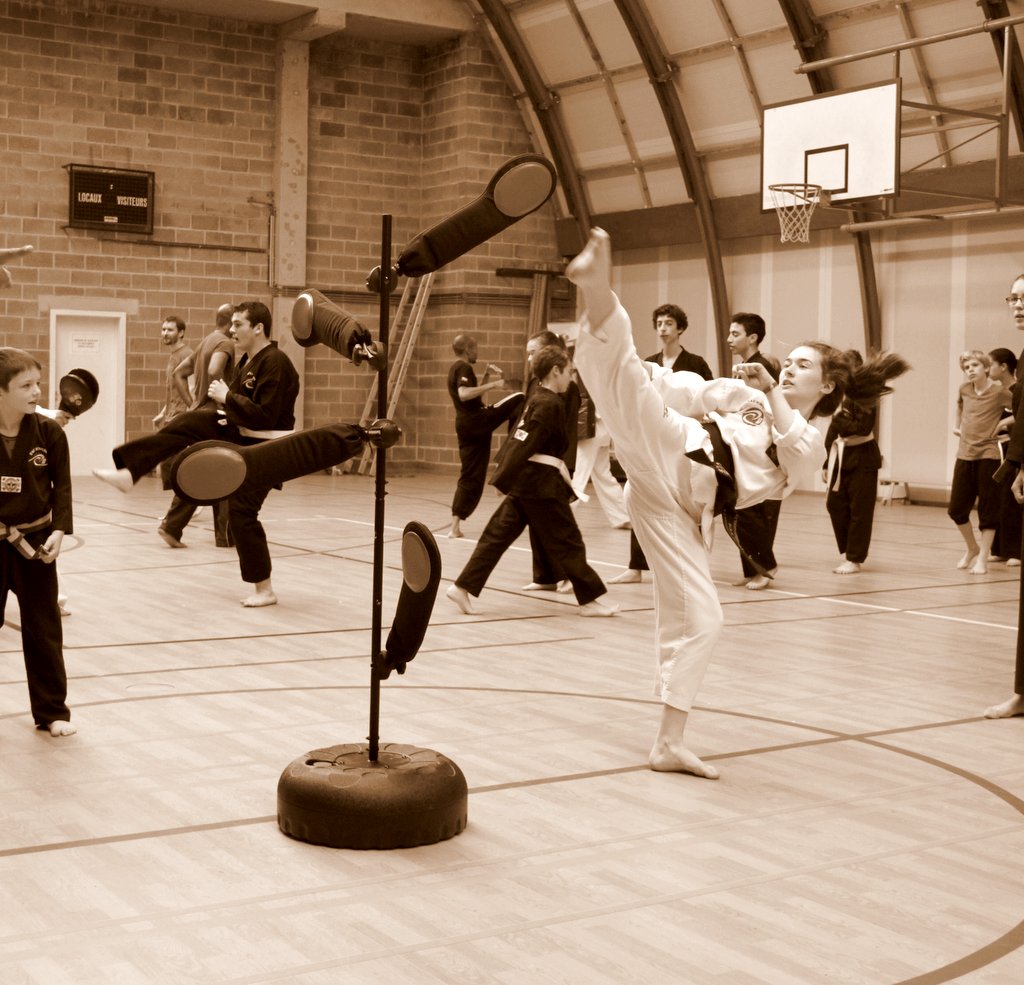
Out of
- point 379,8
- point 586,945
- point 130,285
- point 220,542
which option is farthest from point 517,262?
point 586,945

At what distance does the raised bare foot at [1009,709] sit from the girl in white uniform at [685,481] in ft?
4.93

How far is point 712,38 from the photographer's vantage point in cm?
1678

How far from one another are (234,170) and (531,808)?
1622 centimetres

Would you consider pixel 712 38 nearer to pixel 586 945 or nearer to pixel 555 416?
pixel 555 416

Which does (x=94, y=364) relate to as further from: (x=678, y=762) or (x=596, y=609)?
(x=678, y=762)

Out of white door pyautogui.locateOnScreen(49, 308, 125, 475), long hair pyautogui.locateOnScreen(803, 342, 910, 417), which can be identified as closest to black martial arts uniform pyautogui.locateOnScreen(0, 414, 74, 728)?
long hair pyautogui.locateOnScreen(803, 342, 910, 417)

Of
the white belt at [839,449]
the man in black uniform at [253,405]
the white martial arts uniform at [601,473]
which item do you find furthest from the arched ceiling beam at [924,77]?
the man in black uniform at [253,405]

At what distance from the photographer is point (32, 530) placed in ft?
16.3

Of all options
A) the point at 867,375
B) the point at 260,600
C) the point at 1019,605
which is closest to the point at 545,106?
the point at 867,375

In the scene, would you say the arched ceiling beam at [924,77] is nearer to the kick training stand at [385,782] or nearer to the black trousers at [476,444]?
the black trousers at [476,444]

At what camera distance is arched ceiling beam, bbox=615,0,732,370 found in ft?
56.3

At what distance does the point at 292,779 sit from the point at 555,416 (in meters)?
4.46

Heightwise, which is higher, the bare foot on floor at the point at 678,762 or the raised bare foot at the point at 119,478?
the raised bare foot at the point at 119,478

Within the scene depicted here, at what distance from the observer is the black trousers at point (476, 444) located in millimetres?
11242
